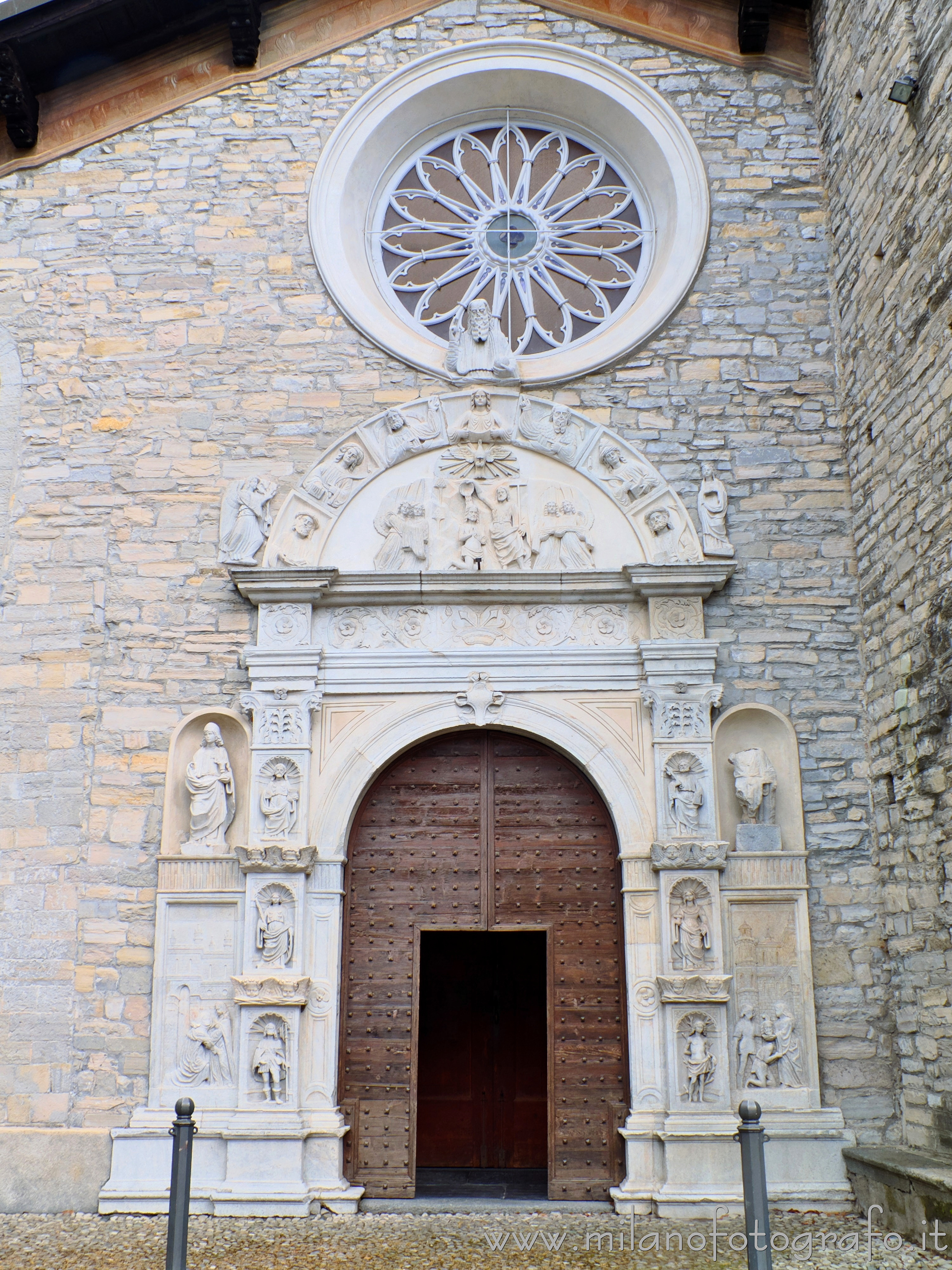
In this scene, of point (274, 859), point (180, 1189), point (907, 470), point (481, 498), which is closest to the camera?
point (180, 1189)

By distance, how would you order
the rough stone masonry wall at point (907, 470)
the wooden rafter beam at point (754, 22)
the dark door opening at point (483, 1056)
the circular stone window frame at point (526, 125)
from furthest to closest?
the dark door opening at point (483, 1056)
the wooden rafter beam at point (754, 22)
the circular stone window frame at point (526, 125)
the rough stone masonry wall at point (907, 470)

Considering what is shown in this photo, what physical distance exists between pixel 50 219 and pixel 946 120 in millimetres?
5639

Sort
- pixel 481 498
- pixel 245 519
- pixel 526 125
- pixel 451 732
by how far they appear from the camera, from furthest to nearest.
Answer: pixel 526 125 → pixel 481 498 → pixel 245 519 → pixel 451 732

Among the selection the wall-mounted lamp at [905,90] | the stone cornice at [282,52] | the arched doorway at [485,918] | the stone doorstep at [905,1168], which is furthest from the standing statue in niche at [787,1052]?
the stone cornice at [282,52]

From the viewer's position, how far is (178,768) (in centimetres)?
674

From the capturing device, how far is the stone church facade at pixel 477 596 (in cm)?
620

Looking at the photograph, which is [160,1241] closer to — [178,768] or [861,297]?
[178,768]

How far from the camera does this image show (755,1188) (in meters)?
4.09

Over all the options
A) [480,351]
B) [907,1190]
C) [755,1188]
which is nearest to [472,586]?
[480,351]

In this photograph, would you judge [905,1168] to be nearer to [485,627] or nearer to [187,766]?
[485,627]

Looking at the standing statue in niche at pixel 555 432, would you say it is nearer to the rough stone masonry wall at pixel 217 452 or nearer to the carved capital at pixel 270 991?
the rough stone masonry wall at pixel 217 452

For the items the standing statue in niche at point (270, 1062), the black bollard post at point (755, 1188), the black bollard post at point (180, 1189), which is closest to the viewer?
the black bollard post at point (755, 1188)

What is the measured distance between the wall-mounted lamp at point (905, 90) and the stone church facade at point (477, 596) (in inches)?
5.1

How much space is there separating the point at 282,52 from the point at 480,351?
2676 mm
